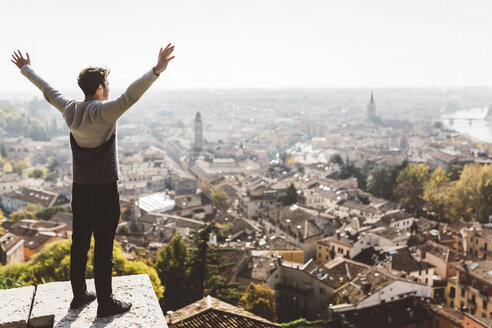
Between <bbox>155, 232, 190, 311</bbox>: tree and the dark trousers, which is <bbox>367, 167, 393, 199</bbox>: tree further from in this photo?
the dark trousers

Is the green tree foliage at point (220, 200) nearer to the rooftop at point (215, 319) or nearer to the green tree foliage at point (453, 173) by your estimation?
the green tree foliage at point (453, 173)

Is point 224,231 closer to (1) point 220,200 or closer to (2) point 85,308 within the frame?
(1) point 220,200

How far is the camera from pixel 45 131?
7875 cm

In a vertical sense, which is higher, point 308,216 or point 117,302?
point 117,302

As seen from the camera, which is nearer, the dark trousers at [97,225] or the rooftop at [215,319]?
the dark trousers at [97,225]

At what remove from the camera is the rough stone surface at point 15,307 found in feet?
7.63

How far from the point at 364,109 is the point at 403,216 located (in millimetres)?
133726

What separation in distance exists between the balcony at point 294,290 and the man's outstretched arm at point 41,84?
46.1ft

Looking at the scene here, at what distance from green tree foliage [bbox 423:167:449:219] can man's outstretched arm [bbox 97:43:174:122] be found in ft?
92.6

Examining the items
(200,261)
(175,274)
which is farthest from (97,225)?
(175,274)

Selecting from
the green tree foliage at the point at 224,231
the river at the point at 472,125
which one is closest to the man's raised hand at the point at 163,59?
the green tree foliage at the point at 224,231

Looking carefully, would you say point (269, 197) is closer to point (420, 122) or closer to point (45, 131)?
point (45, 131)

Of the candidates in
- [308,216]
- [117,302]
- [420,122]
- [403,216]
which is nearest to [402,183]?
[403,216]

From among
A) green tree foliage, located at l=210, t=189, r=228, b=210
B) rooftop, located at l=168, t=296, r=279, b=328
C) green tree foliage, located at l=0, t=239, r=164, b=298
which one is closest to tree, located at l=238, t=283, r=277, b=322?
green tree foliage, located at l=0, t=239, r=164, b=298
